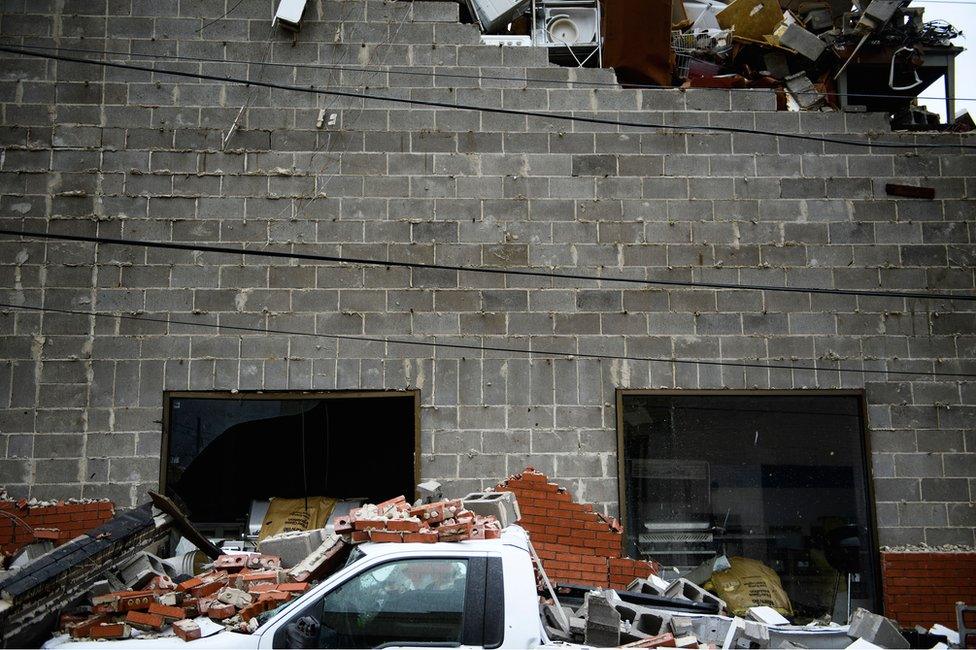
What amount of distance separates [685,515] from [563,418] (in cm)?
171

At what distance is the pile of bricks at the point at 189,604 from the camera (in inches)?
232

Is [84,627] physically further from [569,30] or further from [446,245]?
[569,30]

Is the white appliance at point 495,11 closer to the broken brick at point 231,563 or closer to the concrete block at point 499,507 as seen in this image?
the concrete block at point 499,507

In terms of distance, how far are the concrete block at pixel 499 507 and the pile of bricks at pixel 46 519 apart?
4.08 m

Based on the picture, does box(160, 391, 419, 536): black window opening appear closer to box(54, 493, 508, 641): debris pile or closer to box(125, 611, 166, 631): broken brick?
box(54, 493, 508, 641): debris pile

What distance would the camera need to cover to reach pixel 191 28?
10.0 metres

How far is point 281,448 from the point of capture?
9.66 meters

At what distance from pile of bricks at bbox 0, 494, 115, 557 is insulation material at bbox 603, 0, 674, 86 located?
7.57 meters

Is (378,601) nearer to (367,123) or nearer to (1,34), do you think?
(367,123)

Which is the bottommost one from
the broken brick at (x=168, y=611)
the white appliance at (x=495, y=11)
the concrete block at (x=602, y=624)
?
the concrete block at (x=602, y=624)

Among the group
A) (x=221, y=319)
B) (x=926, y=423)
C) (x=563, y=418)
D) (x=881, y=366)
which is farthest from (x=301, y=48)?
(x=926, y=423)

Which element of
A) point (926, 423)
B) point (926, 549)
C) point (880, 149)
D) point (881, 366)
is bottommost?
point (926, 549)

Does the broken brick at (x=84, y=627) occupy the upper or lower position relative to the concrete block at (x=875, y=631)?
upper

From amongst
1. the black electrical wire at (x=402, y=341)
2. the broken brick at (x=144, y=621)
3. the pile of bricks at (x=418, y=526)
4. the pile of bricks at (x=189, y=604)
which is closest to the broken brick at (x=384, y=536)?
the pile of bricks at (x=418, y=526)
